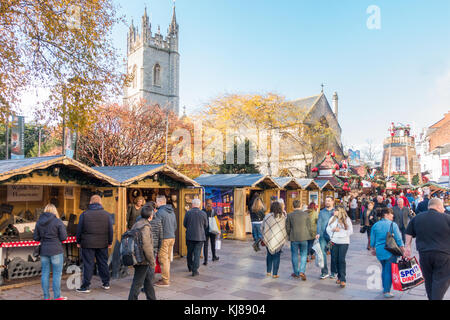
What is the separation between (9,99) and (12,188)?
3.13 m

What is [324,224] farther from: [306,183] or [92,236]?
[306,183]

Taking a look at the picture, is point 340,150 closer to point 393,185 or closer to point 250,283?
point 393,185

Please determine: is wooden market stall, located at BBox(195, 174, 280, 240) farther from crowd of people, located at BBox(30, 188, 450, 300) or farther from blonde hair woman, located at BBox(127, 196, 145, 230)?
blonde hair woman, located at BBox(127, 196, 145, 230)

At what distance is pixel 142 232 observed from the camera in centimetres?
555

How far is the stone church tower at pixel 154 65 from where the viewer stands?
60.3m

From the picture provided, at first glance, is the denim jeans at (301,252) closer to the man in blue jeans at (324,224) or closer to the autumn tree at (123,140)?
the man in blue jeans at (324,224)

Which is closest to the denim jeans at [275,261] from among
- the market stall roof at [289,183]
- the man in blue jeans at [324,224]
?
the man in blue jeans at [324,224]

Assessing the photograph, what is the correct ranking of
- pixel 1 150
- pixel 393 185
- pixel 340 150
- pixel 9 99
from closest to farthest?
pixel 9 99, pixel 393 185, pixel 1 150, pixel 340 150

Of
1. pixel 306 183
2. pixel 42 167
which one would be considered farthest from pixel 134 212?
pixel 306 183

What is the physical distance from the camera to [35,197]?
986cm

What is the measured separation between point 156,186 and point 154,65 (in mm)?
55425

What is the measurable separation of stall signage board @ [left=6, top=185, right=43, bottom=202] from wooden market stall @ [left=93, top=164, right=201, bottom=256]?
66.6 inches

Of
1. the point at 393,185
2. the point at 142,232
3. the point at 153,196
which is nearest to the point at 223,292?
the point at 142,232

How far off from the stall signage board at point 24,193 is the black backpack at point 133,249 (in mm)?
5502
